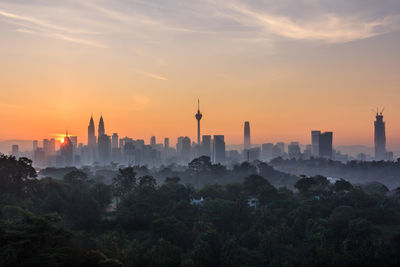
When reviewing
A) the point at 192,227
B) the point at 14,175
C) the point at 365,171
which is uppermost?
the point at 14,175

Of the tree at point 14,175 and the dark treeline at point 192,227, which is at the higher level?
the tree at point 14,175

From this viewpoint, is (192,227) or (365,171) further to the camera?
(365,171)

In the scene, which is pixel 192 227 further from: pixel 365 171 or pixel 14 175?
pixel 365 171

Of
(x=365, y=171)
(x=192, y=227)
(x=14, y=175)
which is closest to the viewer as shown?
(x=192, y=227)

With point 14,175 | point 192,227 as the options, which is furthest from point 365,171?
point 14,175

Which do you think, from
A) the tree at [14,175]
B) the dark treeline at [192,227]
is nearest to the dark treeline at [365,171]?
the dark treeline at [192,227]

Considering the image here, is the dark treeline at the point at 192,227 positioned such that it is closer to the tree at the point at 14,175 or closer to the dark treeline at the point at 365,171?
the tree at the point at 14,175

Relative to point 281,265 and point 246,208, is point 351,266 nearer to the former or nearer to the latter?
point 281,265

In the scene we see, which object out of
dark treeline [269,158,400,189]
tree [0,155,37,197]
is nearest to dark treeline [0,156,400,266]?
tree [0,155,37,197]

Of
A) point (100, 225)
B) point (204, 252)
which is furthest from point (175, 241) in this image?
point (100, 225)
